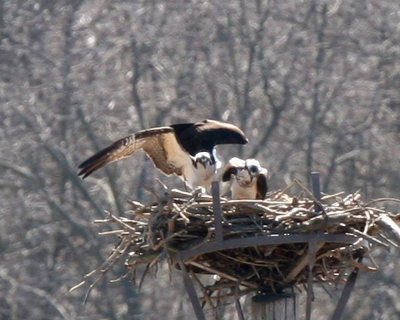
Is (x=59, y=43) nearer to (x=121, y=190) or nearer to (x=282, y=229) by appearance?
(x=121, y=190)

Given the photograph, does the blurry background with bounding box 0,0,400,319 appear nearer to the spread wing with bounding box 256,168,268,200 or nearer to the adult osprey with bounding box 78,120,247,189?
the adult osprey with bounding box 78,120,247,189

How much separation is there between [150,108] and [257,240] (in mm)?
11682

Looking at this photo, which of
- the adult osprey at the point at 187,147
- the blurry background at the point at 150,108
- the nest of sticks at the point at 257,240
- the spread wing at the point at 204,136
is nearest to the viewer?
the nest of sticks at the point at 257,240

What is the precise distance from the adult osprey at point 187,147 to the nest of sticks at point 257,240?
193 cm

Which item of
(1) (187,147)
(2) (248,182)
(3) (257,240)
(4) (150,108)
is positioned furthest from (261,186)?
(4) (150,108)

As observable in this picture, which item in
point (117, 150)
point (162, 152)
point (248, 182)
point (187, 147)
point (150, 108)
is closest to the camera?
point (248, 182)

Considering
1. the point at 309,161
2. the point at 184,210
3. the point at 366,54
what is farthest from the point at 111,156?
the point at 366,54

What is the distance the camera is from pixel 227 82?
62.7 ft

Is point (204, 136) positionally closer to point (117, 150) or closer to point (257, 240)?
point (117, 150)

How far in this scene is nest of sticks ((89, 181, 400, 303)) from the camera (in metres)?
7.45

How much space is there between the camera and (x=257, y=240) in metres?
7.38

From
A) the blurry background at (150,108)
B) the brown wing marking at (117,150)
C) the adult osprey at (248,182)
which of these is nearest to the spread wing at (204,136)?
the brown wing marking at (117,150)

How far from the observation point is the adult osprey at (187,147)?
998 centimetres

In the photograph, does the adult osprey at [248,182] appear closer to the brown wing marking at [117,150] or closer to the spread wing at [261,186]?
the spread wing at [261,186]
